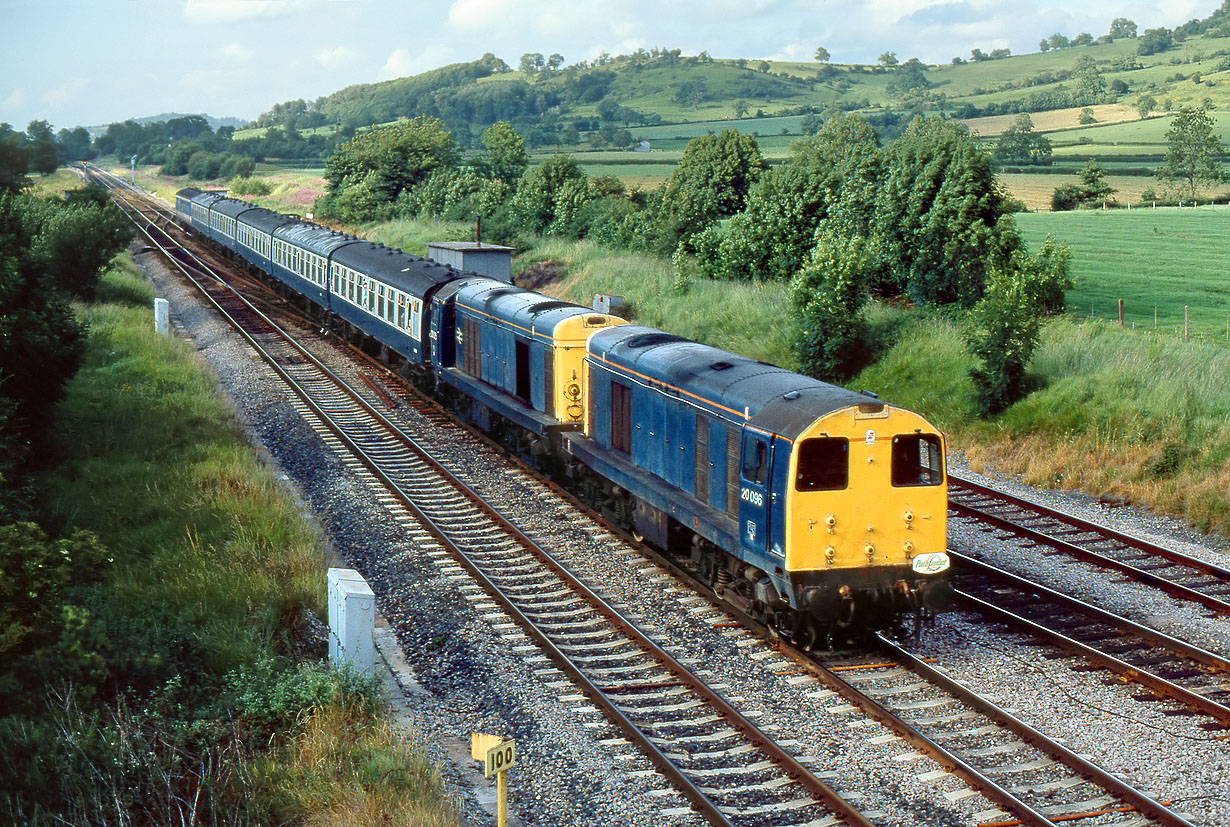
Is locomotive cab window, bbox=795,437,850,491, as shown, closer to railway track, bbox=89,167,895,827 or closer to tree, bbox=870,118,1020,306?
railway track, bbox=89,167,895,827

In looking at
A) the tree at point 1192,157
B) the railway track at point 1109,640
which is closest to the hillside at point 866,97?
the tree at point 1192,157

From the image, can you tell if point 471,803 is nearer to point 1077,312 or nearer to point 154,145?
point 1077,312

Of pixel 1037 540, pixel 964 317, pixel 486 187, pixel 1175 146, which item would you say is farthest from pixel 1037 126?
pixel 1037 540

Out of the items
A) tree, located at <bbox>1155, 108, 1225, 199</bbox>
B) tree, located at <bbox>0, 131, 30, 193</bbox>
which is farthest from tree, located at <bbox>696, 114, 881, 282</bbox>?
tree, located at <bbox>1155, 108, 1225, 199</bbox>

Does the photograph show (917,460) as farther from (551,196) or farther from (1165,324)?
(551,196)

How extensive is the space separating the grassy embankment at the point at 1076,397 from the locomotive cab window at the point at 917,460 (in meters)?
7.69

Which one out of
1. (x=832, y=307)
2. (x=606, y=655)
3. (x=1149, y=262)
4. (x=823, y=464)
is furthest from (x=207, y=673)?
(x=1149, y=262)

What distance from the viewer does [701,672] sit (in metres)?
11.9

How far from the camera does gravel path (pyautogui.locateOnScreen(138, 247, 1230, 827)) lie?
9250 mm

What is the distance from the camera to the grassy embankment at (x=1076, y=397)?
1873 cm

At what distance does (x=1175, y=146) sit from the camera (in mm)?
67250

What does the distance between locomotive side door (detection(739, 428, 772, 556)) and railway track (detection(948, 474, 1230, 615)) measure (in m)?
6.00

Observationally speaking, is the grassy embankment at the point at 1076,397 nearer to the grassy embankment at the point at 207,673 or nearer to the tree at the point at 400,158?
the grassy embankment at the point at 207,673

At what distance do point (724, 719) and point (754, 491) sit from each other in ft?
8.66
